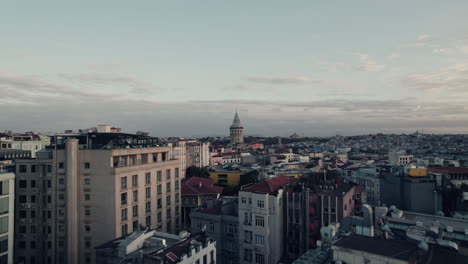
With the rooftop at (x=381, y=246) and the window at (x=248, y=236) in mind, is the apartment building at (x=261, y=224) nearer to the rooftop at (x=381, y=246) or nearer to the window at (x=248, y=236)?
the window at (x=248, y=236)

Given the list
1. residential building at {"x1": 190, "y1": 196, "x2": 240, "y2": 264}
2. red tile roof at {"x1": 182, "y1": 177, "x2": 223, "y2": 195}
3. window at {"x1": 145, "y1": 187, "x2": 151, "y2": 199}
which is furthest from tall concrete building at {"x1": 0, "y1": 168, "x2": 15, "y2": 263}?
red tile roof at {"x1": 182, "y1": 177, "x2": 223, "y2": 195}

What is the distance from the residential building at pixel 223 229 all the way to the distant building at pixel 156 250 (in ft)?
43.6

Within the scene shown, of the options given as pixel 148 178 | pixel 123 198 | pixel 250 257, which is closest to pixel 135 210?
pixel 123 198

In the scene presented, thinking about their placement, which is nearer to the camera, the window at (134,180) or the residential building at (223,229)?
the residential building at (223,229)

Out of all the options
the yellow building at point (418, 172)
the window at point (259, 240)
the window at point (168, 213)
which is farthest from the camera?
the window at point (168, 213)

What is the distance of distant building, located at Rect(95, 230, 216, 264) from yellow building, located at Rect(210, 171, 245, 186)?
74337 millimetres

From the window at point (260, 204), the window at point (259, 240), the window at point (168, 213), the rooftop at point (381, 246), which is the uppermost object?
the rooftop at point (381, 246)

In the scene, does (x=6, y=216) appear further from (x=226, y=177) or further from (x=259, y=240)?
(x=226, y=177)

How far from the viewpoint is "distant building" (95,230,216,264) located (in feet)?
78.0

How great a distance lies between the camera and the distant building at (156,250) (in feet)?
78.0

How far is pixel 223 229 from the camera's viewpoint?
43.1m

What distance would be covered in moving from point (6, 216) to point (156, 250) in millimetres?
21737

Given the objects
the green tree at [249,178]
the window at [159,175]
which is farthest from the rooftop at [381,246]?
the green tree at [249,178]

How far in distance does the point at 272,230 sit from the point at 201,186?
3538 cm
